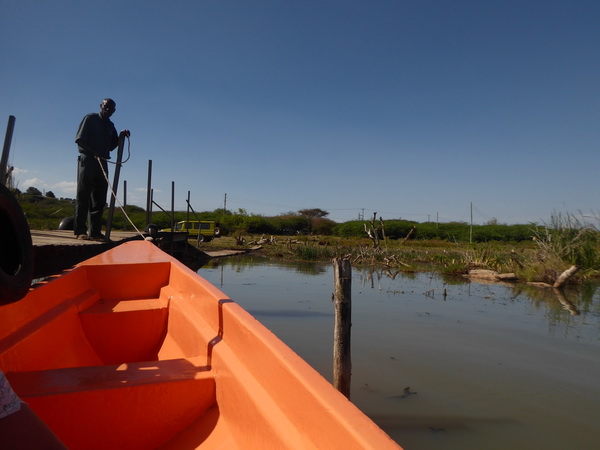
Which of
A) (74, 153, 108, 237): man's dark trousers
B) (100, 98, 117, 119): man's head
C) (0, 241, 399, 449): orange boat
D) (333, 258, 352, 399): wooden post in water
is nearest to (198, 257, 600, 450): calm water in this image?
(333, 258, 352, 399): wooden post in water

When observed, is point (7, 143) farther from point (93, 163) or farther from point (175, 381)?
Answer: point (175, 381)

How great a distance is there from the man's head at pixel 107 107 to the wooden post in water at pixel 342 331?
13.8ft

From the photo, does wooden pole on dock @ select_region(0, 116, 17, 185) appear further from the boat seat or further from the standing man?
the boat seat

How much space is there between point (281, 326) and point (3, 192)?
18.0ft

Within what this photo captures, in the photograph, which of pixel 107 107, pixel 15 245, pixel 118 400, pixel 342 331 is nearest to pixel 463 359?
pixel 342 331

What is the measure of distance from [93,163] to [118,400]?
4.74 m

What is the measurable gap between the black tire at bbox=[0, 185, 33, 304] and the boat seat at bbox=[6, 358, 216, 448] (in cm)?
43

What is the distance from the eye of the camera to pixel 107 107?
5496 millimetres

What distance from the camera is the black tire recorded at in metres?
1.28

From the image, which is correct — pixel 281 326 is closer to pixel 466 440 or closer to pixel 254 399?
pixel 466 440

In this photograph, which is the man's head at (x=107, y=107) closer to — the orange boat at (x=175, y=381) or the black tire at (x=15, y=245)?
the orange boat at (x=175, y=381)

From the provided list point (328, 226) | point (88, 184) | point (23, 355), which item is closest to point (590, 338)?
point (23, 355)

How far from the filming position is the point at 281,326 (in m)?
6.37

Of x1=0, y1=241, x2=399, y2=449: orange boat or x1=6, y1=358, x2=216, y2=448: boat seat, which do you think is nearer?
x1=0, y1=241, x2=399, y2=449: orange boat
